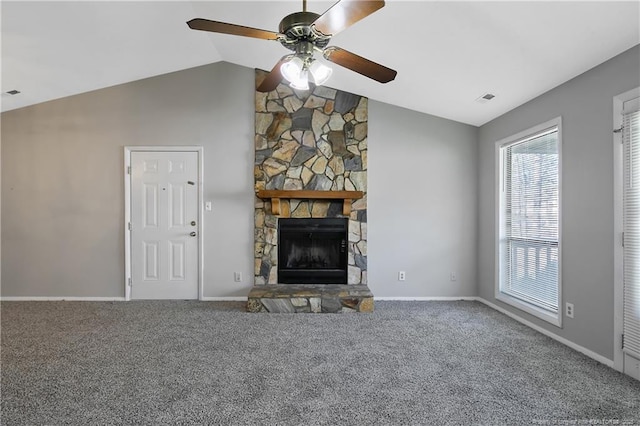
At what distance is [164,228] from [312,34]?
3.41 meters

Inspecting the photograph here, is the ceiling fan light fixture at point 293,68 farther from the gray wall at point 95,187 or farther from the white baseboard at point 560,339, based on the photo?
the white baseboard at point 560,339

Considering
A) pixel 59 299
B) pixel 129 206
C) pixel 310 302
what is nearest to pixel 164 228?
pixel 129 206

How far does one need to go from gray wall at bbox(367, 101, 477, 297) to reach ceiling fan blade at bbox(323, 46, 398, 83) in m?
2.15

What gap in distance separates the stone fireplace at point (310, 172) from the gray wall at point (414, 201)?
7.3 inches

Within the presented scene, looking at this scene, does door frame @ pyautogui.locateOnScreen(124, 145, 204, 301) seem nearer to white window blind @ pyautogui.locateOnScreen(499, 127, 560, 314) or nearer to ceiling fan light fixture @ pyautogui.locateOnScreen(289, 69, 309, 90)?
ceiling fan light fixture @ pyautogui.locateOnScreen(289, 69, 309, 90)

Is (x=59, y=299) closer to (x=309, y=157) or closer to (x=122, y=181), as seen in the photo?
(x=122, y=181)

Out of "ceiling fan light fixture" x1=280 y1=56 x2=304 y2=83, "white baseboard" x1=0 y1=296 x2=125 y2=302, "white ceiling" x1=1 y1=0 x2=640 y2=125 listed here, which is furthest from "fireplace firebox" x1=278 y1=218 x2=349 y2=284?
"ceiling fan light fixture" x1=280 y1=56 x2=304 y2=83

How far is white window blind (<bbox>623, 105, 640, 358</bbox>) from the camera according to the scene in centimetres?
227

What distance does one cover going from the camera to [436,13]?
2467 millimetres

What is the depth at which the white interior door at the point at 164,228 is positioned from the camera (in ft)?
14.2

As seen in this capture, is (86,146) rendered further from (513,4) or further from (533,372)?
(533,372)

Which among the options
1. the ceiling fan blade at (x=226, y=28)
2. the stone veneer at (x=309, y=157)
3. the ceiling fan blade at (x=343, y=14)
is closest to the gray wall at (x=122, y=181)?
the stone veneer at (x=309, y=157)

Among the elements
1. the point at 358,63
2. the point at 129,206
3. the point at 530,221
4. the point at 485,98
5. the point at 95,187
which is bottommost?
the point at 530,221

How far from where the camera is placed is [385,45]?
300 centimetres
